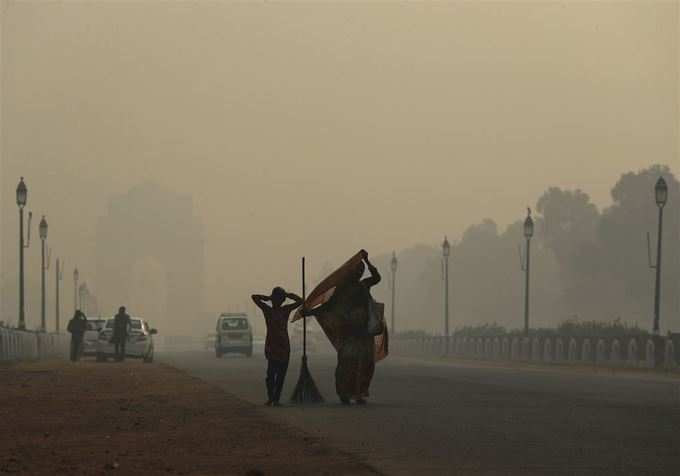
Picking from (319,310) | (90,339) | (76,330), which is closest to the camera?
(319,310)

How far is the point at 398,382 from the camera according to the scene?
122 feet

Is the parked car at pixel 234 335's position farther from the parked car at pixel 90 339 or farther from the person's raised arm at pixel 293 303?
the person's raised arm at pixel 293 303

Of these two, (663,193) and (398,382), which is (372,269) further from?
(663,193)

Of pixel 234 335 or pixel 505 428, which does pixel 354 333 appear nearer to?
pixel 505 428

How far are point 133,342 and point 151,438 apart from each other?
146 ft

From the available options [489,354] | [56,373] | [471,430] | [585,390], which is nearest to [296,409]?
[471,430]

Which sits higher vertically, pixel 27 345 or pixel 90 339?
pixel 90 339

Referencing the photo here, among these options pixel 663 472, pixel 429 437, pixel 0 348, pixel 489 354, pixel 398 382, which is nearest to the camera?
pixel 663 472

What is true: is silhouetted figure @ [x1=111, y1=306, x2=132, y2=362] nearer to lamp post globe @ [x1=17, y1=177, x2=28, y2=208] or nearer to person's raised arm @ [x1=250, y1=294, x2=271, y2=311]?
lamp post globe @ [x1=17, y1=177, x2=28, y2=208]

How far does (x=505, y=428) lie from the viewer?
762 inches

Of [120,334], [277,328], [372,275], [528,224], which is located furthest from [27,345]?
[372,275]

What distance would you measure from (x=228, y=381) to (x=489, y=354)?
124ft

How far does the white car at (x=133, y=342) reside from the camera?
201 feet

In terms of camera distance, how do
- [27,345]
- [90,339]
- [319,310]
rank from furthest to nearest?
[27,345], [90,339], [319,310]
